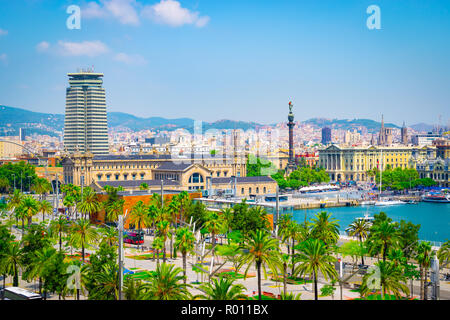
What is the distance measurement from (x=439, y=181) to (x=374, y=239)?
64686mm

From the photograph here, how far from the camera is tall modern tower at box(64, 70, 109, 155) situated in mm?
94500

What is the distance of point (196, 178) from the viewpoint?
62719 millimetres

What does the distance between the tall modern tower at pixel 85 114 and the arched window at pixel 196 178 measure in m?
36.2

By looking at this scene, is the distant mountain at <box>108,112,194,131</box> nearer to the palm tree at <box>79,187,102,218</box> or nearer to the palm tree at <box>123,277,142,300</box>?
the palm tree at <box>79,187,102,218</box>

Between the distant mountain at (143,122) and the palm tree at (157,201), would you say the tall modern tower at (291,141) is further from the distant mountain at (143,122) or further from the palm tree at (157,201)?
the distant mountain at (143,122)

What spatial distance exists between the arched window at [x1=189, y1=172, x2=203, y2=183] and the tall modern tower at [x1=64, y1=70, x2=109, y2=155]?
119 ft

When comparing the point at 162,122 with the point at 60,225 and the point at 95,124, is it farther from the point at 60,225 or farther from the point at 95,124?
the point at 60,225

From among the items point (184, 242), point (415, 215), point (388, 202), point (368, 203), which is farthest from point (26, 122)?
point (184, 242)

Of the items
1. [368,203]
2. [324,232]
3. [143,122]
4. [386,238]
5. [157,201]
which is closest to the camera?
[386,238]

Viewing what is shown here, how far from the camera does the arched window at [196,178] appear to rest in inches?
2449

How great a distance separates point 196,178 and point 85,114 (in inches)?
1555

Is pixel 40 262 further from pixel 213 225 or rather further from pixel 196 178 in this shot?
pixel 196 178

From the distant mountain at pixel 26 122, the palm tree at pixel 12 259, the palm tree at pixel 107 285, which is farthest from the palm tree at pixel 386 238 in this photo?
the distant mountain at pixel 26 122

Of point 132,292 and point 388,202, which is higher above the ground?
point 132,292
